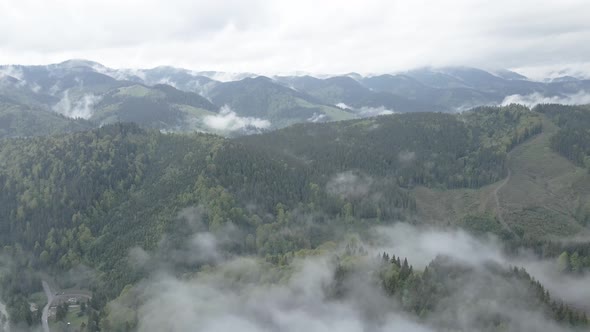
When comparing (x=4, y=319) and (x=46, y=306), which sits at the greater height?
(x=4, y=319)

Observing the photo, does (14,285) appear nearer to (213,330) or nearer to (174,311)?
(174,311)

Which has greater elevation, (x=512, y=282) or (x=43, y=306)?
(x=512, y=282)

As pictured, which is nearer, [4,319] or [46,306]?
[4,319]

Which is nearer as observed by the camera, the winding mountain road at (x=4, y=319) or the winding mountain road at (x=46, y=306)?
the winding mountain road at (x=4, y=319)

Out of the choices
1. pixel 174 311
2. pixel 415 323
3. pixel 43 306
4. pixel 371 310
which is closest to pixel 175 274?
pixel 174 311

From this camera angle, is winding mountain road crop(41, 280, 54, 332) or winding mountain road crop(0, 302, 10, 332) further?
winding mountain road crop(41, 280, 54, 332)

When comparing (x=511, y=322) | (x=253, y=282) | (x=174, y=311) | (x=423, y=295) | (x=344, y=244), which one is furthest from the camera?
(x=344, y=244)

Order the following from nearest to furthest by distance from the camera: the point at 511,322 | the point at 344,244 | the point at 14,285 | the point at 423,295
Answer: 1. the point at 511,322
2. the point at 423,295
3. the point at 14,285
4. the point at 344,244

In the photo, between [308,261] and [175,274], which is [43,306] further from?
[308,261]

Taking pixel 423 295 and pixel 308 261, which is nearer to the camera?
pixel 423 295
